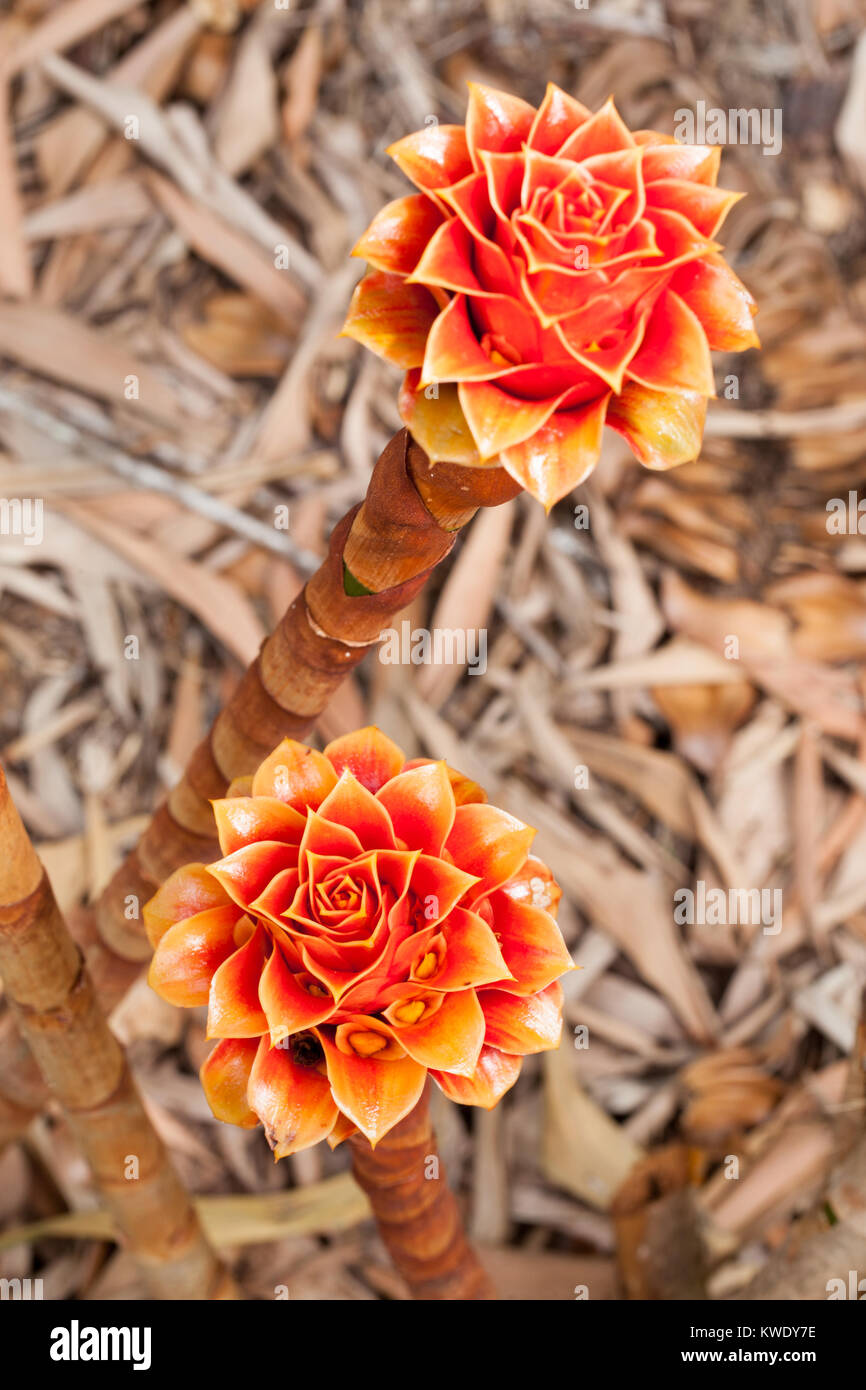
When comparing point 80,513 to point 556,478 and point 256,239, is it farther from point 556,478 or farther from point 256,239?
point 556,478

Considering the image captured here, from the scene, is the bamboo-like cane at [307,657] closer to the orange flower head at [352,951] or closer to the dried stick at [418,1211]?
the orange flower head at [352,951]

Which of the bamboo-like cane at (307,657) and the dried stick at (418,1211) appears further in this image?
the dried stick at (418,1211)

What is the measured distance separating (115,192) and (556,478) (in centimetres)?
116

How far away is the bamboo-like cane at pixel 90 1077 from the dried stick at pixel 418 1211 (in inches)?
5.5

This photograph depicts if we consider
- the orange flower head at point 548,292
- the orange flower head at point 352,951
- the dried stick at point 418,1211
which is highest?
the orange flower head at point 548,292

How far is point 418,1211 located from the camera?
657mm

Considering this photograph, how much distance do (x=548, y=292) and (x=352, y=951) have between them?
26cm

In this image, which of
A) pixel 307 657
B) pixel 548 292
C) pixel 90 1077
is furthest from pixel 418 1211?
pixel 548 292

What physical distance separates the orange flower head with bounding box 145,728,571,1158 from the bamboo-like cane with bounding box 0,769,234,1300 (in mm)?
67

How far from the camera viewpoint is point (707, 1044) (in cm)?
120

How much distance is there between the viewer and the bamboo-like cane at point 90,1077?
0.55 meters

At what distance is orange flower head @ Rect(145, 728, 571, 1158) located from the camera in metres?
0.47

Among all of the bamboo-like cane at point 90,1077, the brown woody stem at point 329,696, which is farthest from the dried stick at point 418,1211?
the bamboo-like cane at point 90,1077
